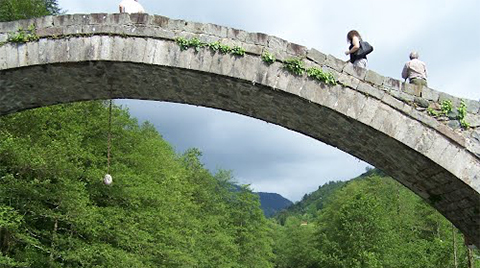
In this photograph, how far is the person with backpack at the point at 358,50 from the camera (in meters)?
7.24

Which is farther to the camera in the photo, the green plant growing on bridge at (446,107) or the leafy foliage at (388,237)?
the leafy foliage at (388,237)

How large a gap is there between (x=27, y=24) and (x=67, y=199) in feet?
24.2

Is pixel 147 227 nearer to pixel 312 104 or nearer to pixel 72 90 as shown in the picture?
pixel 72 90

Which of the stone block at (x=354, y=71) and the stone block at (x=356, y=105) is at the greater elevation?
the stone block at (x=354, y=71)

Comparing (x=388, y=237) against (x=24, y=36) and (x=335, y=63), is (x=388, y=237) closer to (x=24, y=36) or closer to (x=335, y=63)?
(x=335, y=63)

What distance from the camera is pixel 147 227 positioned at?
57.4 ft

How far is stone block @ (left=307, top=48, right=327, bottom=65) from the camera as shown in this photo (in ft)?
22.7

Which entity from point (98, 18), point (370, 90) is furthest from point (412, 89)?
point (98, 18)

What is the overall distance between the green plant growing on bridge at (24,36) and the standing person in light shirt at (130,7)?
1272 mm

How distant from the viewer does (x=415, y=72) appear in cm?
727

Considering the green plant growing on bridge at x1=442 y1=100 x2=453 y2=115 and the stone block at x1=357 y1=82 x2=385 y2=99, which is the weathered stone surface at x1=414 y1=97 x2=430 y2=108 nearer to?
the green plant growing on bridge at x1=442 y1=100 x2=453 y2=115

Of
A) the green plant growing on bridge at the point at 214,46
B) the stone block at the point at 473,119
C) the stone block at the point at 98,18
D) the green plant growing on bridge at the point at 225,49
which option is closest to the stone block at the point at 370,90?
the stone block at the point at 473,119

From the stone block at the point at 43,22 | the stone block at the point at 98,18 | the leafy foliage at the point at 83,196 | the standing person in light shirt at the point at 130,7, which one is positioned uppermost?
the standing person in light shirt at the point at 130,7

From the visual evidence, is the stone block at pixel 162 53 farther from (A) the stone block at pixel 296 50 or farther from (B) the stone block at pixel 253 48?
(A) the stone block at pixel 296 50
